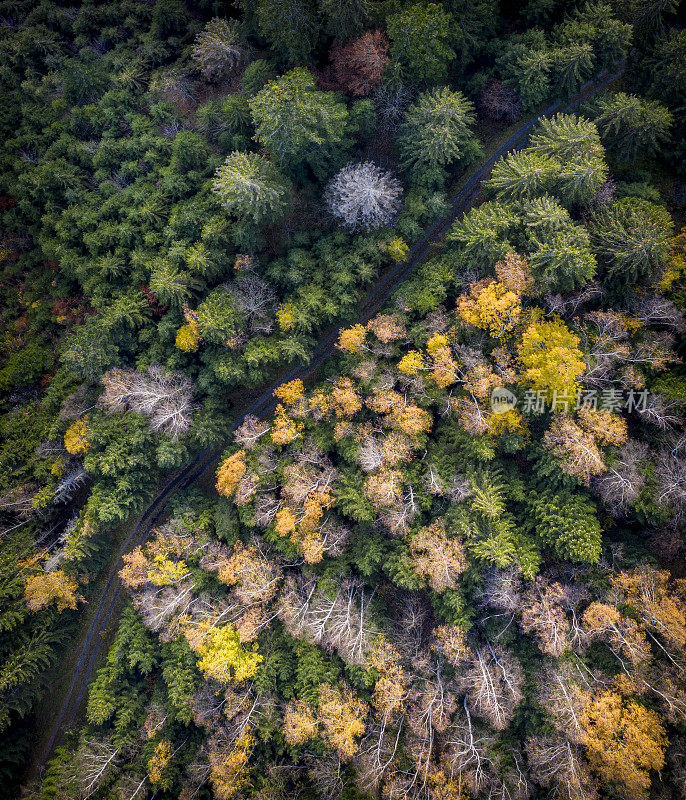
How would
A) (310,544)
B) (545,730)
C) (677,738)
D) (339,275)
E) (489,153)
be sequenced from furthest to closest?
1. (489,153)
2. (339,275)
3. (310,544)
4. (545,730)
5. (677,738)

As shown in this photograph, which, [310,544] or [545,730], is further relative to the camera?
[310,544]

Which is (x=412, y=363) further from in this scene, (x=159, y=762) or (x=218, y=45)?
(x=159, y=762)

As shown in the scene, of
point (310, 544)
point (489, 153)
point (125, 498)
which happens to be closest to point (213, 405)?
point (125, 498)

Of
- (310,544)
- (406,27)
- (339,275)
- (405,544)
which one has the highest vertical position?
(406,27)

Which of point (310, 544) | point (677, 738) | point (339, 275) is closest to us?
point (677, 738)

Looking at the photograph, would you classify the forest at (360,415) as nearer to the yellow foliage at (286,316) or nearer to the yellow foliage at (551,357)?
the yellow foliage at (551,357)

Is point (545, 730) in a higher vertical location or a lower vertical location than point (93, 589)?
lower

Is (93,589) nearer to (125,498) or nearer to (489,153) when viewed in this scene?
(125,498)
